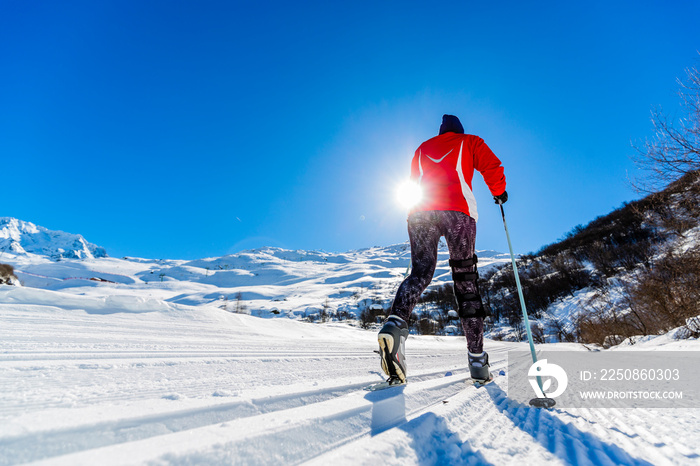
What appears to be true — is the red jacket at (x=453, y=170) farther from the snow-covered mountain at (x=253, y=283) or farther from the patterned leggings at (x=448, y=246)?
the snow-covered mountain at (x=253, y=283)

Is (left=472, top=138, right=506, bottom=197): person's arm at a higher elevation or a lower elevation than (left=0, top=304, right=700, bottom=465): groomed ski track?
higher

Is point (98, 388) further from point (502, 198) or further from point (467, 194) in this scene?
point (502, 198)

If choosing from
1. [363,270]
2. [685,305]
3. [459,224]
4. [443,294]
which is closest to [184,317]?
[459,224]

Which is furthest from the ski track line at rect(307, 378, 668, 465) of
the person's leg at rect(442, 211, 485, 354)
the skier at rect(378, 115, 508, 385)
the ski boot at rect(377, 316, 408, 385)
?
the person's leg at rect(442, 211, 485, 354)

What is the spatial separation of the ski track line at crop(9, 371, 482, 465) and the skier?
0.57m

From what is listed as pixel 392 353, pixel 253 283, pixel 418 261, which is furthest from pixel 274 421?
pixel 253 283

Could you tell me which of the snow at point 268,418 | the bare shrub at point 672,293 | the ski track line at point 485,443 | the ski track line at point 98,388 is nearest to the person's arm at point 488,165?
the snow at point 268,418

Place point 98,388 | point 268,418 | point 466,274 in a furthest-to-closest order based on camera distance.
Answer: point 466,274 → point 98,388 → point 268,418

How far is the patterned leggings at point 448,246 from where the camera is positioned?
5.55ft

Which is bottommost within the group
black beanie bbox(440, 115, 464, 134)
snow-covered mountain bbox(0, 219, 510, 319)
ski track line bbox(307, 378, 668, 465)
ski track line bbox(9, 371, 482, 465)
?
ski track line bbox(307, 378, 668, 465)

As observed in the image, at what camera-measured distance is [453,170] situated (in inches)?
74.4

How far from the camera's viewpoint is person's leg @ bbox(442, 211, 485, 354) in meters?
1.69

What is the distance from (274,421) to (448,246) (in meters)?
1.39

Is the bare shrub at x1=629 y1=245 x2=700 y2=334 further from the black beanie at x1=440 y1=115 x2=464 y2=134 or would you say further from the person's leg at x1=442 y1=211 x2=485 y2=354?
the person's leg at x1=442 y1=211 x2=485 y2=354
